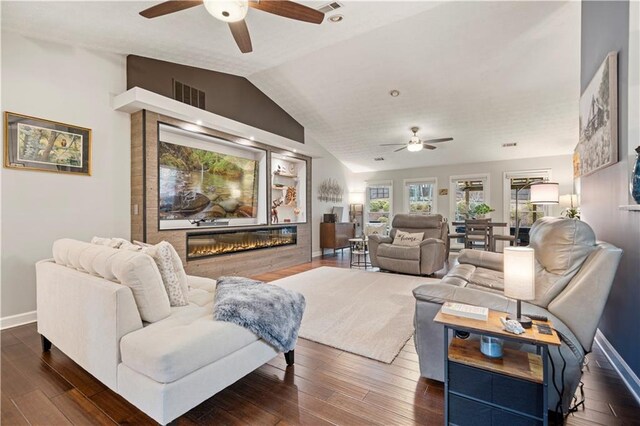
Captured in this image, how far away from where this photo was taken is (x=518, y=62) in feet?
13.4

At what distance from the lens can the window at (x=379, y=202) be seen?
916 centimetres

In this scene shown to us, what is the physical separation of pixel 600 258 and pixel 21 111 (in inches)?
196

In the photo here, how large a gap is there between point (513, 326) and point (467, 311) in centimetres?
22

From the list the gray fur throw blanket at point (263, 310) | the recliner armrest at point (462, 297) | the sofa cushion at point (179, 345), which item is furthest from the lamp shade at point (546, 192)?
the sofa cushion at point (179, 345)

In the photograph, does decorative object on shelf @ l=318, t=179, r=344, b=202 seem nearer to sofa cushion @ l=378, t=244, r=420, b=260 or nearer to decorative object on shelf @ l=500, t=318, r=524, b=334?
sofa cushion @ l=378, t=244, r=420, b=260

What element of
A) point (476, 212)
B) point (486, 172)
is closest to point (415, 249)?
point (476, 212)

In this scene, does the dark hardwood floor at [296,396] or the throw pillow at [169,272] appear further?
the throw pillow at [169,272]

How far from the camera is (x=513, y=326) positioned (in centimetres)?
136

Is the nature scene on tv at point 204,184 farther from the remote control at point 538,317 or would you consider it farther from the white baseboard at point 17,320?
the remote control at point 538,317

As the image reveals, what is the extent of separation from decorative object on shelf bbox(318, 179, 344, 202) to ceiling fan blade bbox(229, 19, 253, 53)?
519 cm

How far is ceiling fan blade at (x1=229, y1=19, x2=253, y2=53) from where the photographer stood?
241 cm

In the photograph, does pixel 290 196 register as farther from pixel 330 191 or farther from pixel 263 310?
pixel 263 310

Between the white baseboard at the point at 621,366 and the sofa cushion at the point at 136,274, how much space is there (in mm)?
2975

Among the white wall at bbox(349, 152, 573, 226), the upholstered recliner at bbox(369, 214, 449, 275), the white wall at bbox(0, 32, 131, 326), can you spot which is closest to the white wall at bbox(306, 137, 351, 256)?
the white wall at bbox(349, 152, 573, 226)
